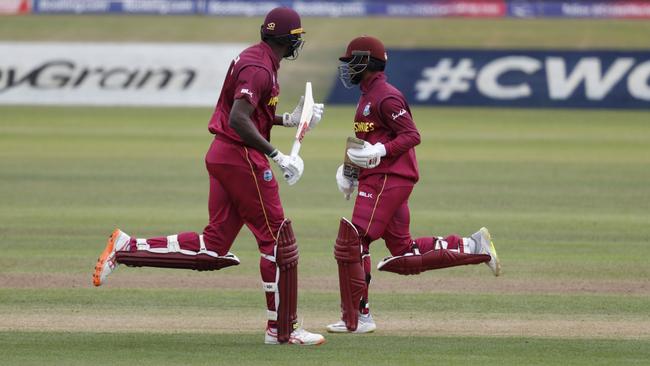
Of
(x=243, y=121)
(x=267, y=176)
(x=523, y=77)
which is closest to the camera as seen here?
(x=243, y=121)

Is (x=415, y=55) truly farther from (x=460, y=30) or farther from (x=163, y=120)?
(x=460, y=30)

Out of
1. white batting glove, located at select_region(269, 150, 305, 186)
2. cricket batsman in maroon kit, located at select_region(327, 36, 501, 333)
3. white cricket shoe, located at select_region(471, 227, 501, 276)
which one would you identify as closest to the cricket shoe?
white batting glove, located at select_region(269, 150, 305, 186)

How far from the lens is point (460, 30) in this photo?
4522 cm

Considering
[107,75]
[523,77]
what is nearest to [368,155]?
[523,77]

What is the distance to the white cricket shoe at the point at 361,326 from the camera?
28.8 feet

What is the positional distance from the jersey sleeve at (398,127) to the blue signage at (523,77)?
20.9 meters

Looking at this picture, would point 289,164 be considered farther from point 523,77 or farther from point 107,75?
point 107,75

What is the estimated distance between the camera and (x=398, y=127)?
887 centimetres

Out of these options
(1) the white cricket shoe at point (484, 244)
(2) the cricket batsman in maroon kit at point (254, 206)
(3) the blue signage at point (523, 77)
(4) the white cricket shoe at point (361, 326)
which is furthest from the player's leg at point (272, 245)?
(3) the blue signage at point (523, 77)

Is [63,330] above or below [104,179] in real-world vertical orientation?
Answer: above

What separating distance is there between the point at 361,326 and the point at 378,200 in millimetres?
881

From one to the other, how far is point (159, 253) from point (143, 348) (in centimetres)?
72

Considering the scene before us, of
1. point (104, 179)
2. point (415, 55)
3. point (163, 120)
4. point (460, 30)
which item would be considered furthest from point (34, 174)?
point (460, 30)

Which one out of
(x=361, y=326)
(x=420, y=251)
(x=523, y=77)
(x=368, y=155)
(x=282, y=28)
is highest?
(x=282, y=28)
